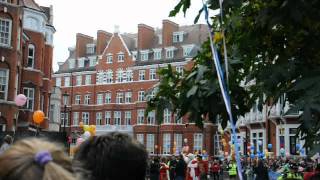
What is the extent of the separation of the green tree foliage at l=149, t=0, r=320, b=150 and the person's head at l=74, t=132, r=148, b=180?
146 centimetres

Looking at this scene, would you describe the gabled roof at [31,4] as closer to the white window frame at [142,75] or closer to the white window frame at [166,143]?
the white window frame at [142,75]

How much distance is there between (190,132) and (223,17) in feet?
205

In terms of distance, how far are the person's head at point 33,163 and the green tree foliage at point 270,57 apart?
2.24 m

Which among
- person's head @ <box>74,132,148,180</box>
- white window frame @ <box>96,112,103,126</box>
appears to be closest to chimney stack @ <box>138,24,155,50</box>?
white window frame @ <box>96,112,103,126</box>

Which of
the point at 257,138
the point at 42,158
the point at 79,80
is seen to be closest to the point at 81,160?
the point at 42,158

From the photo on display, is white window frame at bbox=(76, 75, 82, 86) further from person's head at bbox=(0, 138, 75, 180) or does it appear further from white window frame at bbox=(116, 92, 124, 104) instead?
person's head at bbox=(0, 138, 75, 180)

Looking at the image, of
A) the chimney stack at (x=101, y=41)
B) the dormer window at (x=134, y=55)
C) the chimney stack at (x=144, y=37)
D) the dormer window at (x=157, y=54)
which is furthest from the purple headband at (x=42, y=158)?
the chimney stack at (x=101, y=41)

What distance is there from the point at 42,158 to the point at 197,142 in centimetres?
6547

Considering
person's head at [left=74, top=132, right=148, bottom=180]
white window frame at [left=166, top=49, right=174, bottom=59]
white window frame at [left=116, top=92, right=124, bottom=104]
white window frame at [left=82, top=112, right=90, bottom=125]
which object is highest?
white window frame at [left=166, top=49, right=174, bottom=59]

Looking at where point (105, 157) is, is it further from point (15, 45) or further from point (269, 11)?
point (15, 45)

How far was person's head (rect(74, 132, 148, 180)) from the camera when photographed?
8.70ft

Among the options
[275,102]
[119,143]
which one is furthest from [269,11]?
[119,143]

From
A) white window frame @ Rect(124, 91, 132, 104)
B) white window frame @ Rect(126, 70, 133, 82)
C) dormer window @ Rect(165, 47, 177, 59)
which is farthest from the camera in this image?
white window frame @ Rect(126, 70, 133, 82)

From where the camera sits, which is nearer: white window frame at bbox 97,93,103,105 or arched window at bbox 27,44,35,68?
arched window at bbox 27,44,35,68
